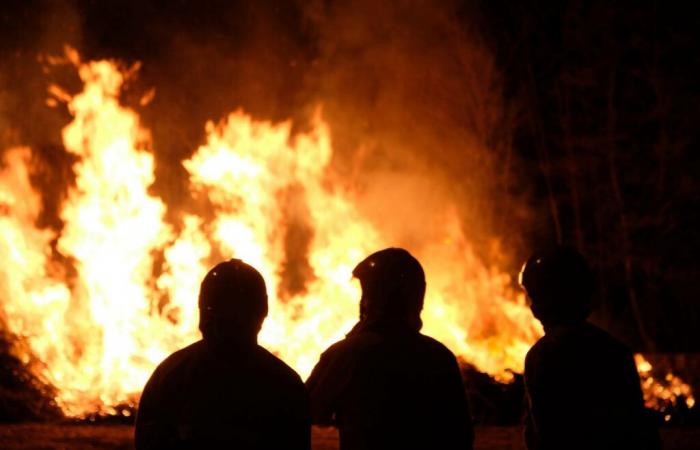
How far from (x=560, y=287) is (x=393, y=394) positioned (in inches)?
36.7

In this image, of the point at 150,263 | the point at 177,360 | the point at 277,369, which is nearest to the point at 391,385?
the point at 277,369

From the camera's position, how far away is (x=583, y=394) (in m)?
3.22

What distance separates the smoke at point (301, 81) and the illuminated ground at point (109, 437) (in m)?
5.20

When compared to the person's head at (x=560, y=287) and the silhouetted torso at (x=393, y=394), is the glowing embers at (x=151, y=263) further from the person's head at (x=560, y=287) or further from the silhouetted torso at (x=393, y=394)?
the silhouetted torso at (x=393, y=394)

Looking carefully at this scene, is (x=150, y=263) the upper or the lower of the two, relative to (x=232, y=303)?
upper

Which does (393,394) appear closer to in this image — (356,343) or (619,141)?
(356,343)

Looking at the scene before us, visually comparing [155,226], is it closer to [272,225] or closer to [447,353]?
[272,225]

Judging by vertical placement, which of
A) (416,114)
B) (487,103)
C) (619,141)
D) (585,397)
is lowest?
(585,397)

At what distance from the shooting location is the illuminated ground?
23.4ft

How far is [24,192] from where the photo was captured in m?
10.4

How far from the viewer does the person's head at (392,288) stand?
3.34 m

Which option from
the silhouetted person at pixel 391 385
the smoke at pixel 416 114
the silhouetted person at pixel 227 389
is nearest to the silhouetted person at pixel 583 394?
the silhouetted person at pixel 391 385

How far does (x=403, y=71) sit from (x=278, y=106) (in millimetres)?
2534

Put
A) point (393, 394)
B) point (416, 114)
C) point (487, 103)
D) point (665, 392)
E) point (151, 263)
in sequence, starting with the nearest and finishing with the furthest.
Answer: point (393, 394)
point (665, 392)
point (151, 263)
point (416, 114)
point (487, 103)
